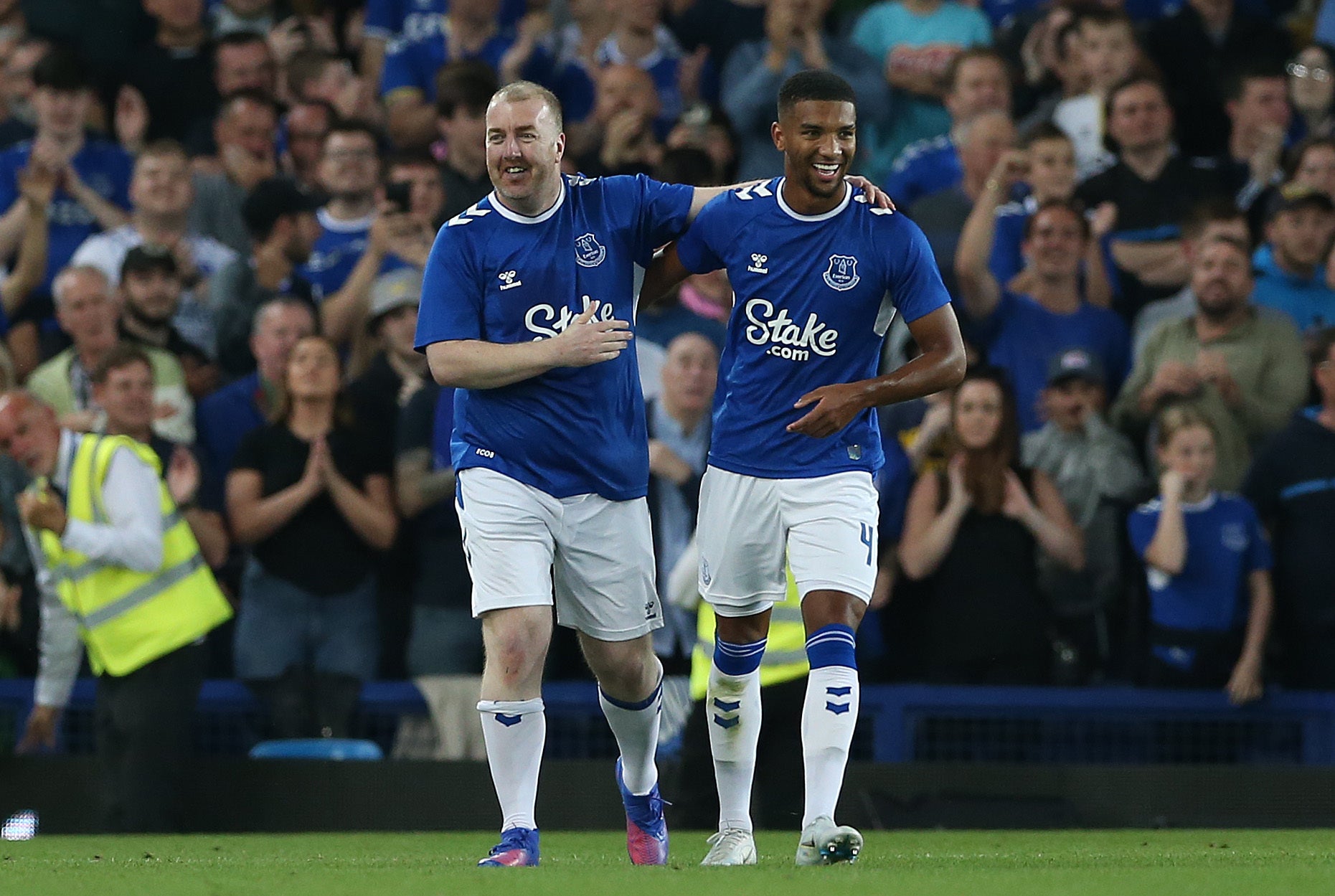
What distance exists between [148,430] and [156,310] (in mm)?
1270

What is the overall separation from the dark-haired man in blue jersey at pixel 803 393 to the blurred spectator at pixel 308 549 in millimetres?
3734

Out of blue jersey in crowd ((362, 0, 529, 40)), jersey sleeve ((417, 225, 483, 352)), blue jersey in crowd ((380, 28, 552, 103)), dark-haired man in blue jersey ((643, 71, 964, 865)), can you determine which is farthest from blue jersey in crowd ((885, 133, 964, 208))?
jersey sleeve ((417, 225, 483, 352))

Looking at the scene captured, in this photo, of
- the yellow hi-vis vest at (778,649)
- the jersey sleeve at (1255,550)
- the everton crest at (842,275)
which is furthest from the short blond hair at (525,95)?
the jersey sleeve at (1255,550)

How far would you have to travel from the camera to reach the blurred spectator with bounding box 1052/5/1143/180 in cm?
1273

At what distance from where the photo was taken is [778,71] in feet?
41.8

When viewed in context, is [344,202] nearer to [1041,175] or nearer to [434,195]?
[434,195]

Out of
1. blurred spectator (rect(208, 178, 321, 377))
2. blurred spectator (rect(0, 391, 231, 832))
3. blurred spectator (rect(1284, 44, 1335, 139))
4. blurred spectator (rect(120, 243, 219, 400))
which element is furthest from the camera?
blurred spectator (rect(1284, 44, 1335, 139))

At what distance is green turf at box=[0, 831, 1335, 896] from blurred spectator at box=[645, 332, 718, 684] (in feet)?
4.43

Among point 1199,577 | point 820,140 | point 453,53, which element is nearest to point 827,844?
point 820,140

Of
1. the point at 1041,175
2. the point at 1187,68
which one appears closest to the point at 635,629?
the point at 1041,175

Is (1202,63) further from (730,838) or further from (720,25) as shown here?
(730,838)

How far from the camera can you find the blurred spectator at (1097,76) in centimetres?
1273

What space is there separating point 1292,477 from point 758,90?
4283 millimetres

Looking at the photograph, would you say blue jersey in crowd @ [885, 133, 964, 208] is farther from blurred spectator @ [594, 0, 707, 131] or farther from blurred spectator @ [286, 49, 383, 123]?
blurred spectator @ [286, 49, 383, 123]
